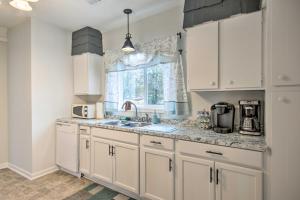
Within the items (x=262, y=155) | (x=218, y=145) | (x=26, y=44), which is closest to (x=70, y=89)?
(x=26, y=44)

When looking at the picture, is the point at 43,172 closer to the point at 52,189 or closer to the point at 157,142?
the point at 52,189

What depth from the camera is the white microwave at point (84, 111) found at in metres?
3.23

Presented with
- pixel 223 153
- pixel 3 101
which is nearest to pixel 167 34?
pixel 223 153

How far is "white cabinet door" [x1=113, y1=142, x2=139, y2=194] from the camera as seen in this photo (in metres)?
2.21

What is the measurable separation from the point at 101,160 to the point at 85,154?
38 centimetres

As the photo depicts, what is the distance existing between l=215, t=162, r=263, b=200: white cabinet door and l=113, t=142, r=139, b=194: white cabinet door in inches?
37.5

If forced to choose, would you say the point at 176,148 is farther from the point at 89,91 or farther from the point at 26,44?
the point at 26,44

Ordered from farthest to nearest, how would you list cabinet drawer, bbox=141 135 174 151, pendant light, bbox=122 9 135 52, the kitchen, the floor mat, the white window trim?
the white window trim
pendant light, bbox=122 9 135 52
the floor mat
cabinet drawer, bbox=141 135 174 151
the kitchen

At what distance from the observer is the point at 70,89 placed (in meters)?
3.51

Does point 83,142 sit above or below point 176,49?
below

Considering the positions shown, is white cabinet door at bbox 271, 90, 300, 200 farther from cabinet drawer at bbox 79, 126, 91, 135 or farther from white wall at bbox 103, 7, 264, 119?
cabinet drawer at bbox 79, 126, 91, 135

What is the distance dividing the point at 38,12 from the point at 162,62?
2.00 metres

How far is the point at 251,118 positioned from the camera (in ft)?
5.99

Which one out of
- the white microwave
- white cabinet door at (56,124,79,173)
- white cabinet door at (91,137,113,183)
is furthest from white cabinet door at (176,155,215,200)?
the white microwave
